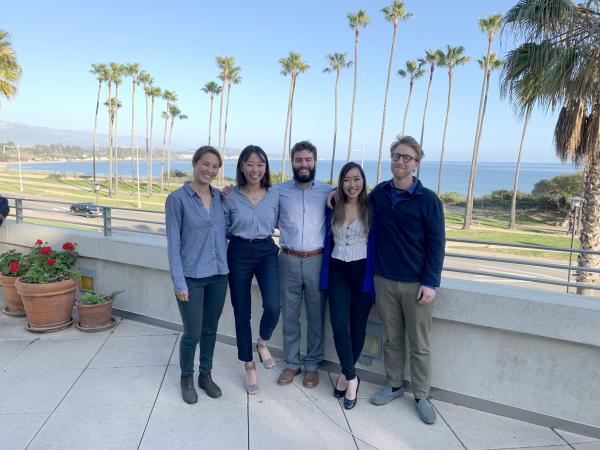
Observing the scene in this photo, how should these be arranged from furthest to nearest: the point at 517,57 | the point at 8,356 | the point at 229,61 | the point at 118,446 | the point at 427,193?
the point at 229,61, the point at 517,57, the point at 8,356, the point at 427,193, the point at 118,446

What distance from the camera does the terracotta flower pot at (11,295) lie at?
4.51m

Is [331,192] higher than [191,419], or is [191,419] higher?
[331,192]

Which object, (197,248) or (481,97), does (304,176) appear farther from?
(481,97)

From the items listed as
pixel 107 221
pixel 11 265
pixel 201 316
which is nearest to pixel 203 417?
pixel 201 316

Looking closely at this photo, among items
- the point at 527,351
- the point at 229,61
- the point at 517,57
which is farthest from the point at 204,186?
the point at 229,61

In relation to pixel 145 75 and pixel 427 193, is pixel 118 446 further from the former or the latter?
pixel 145 75

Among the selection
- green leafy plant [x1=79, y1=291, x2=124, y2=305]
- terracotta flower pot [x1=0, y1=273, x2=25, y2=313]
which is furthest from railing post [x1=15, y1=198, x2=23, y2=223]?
green leafy plant [x1=79, y1=291, x2=124, y2=305]

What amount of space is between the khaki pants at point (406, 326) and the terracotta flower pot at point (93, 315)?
9.97 feet

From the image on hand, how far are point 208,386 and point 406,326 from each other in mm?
1600

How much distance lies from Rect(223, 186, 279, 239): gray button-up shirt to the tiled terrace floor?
1298 mm

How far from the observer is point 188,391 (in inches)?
117

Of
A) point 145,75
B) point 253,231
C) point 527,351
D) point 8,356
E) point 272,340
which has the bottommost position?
point 8,356

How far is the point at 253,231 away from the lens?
2912 mm

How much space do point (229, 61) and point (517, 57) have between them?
40831 mm
